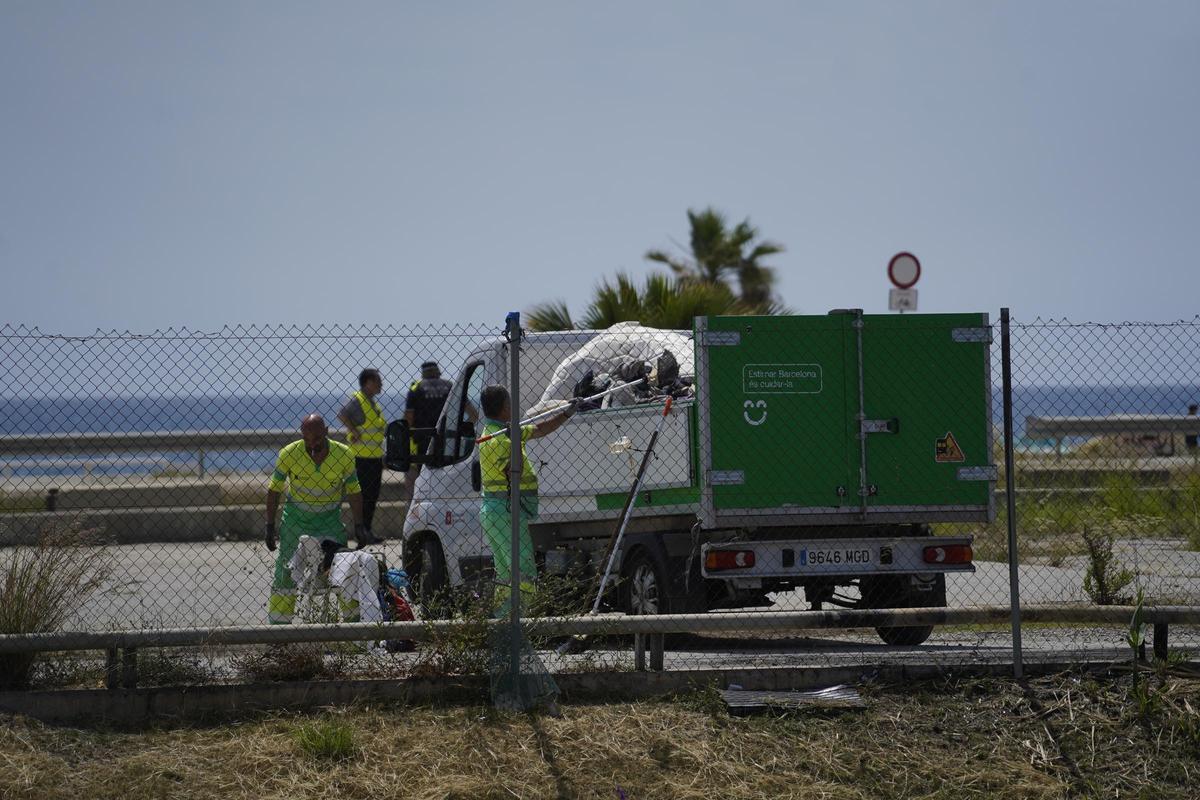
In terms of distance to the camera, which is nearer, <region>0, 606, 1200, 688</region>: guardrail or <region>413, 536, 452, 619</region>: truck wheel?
<region>0, 606, 1200, 688</region>: guardrail

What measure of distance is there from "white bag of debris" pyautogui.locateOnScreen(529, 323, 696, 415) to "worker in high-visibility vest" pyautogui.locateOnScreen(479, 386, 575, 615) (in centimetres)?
116

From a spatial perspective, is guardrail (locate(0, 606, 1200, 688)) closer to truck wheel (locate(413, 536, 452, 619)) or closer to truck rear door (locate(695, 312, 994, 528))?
truck rear door (locate(695, 312, 994, 528))

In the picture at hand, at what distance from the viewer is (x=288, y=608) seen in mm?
8867

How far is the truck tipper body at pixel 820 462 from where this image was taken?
8.80m

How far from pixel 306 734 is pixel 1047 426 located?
1624cm

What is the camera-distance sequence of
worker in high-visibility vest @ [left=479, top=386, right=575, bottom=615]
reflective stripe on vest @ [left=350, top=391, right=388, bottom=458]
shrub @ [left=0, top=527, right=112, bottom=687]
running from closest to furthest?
1. shrub @ [left=0, top=527, right=112, bottom=687]
2. worker in high-visibility vest @ [left=479, top=386, right=575, bottom=615]
3. reflective stripe on vest @ [left=350, top=391, right=388, bottom=458]

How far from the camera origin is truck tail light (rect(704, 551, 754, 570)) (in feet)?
28.7

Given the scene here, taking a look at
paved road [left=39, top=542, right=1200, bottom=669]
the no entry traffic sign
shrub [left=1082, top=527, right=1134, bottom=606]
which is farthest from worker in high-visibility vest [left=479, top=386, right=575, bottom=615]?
shrub [left=1082, top=527, right=1134, bottom=606]

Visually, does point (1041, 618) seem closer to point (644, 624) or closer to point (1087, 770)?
point (1087, 770)

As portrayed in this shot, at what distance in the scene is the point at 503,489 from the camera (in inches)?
337

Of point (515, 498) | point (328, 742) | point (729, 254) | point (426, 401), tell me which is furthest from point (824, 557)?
point (729, 254)

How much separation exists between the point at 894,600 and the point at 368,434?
233 inches

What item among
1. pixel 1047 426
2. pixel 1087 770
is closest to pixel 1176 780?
pixel 1087 770

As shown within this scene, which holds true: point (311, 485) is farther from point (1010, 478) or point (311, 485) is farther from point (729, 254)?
point (729, 254)
